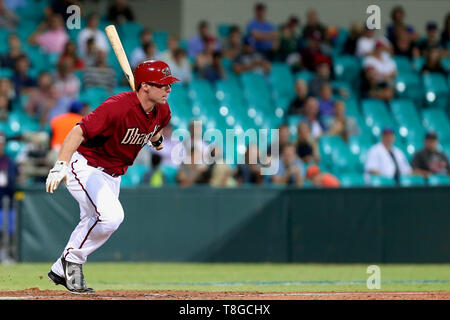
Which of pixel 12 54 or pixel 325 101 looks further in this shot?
pixel 325 101

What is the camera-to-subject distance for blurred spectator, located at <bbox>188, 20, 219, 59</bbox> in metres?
17.2

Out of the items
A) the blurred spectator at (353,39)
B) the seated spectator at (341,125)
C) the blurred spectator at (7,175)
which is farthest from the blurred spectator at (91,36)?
the blurred spectator at (353,39)

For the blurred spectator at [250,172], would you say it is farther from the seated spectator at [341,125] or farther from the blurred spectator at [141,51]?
the blurred spectator at [141,51]

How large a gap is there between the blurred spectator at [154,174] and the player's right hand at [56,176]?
6543mm

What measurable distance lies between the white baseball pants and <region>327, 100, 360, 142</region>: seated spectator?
8231 millimetres

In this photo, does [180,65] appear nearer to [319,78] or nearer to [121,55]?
[319,78]

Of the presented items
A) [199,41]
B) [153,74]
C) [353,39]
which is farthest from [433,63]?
[153,74]

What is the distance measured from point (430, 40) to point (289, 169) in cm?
598

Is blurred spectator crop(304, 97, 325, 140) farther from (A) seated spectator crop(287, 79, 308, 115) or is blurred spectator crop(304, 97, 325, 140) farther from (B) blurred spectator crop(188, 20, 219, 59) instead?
(B) blurred spectator crop(188, 20, 219, 59)

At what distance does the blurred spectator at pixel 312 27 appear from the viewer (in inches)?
709

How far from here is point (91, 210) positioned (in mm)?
7836

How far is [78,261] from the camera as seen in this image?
7781 millimetres
